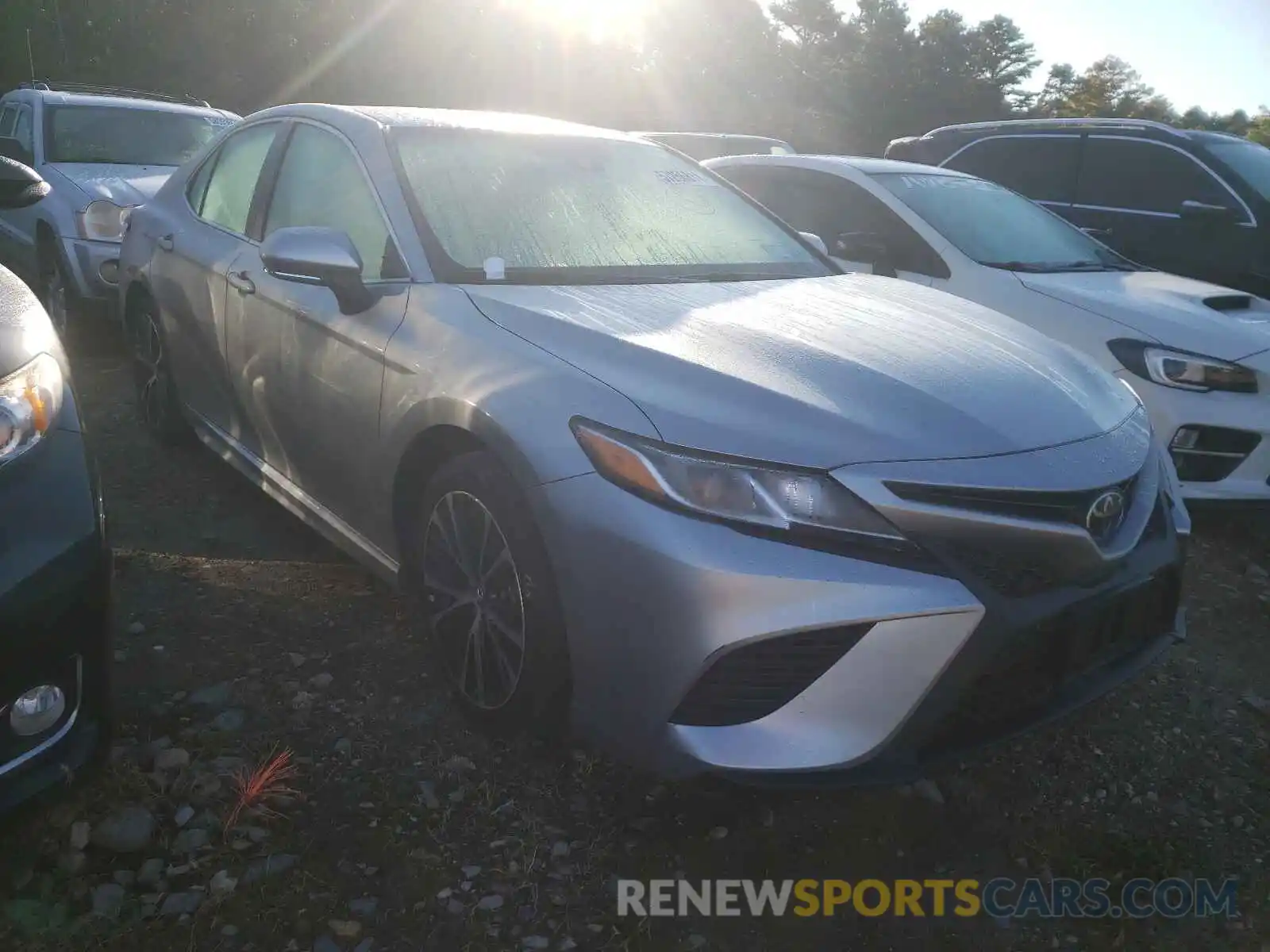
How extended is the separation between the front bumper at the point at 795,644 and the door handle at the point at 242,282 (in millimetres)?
1913

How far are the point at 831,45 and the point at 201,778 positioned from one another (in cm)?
5488

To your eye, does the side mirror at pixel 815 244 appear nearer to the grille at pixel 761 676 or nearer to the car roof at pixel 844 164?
the car roof at pixel 844 164

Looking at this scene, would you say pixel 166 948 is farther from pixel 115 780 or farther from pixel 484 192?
pixel 484 192

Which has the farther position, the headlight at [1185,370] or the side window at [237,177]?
the headlight at [1185,370]

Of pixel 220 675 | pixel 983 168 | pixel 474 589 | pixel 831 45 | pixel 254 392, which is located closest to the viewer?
pixel 474 589

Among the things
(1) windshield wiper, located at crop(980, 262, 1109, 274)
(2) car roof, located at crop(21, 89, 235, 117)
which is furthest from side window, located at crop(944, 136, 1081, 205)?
(2) car roof, located at crop(21, 89, 235, 117)

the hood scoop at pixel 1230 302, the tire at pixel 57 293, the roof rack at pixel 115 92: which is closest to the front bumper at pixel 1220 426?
the hood scoop at pixel 1230 302

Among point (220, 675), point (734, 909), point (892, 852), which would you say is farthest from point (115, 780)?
point (892, 852)

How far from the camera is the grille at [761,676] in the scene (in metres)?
2.03

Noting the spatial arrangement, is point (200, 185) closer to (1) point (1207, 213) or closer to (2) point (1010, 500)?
(2) point (1010, 500)

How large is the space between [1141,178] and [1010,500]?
5.82m

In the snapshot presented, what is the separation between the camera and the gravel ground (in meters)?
2.17

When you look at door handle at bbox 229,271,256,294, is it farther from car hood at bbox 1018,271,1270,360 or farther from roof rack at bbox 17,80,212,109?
roof rack at bbox 17,80,212,109

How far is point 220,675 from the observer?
9.70 ft
